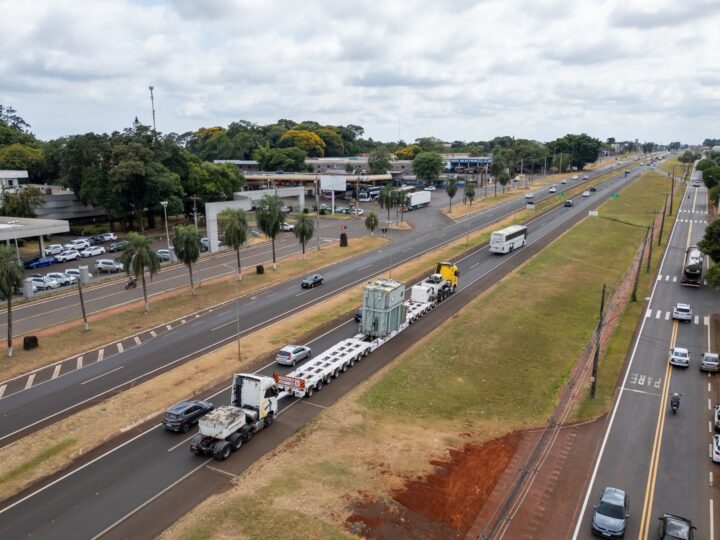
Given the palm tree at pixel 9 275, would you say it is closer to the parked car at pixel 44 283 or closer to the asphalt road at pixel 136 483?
the asphalt road at pixel 136 483

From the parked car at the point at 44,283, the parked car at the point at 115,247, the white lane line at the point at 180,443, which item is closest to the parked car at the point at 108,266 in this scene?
the parked car at the point at 44,283

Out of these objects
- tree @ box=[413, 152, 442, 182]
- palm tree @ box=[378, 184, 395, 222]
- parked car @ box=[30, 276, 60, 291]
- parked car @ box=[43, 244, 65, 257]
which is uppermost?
tree @ box=[413, 152, 442, 182]

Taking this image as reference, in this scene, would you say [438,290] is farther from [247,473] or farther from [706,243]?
[247,473]

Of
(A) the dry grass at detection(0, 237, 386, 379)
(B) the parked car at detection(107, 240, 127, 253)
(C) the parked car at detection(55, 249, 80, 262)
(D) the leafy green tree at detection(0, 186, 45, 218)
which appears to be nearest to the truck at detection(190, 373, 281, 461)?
(A) the dry grass at detection(0, 237, 386, 379)

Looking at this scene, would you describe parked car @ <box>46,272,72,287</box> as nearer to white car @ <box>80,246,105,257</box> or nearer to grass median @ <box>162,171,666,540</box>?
white car @ <box>80,246,105,257</box>

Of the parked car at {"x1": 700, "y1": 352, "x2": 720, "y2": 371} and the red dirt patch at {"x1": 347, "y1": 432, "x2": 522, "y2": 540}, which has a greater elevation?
the parked car at {"x1": 700, "y1": 352, "x2": 720, "y2": 371}

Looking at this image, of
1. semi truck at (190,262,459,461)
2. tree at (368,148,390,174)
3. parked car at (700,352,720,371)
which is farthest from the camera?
tree at (368,148,390,174)
